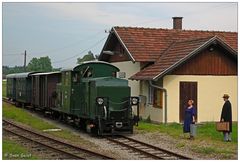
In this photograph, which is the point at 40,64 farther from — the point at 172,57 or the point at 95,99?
the point at 95,99

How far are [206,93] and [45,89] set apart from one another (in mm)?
8261

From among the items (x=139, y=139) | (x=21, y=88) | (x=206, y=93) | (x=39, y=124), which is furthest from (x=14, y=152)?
(x=21, y=88)

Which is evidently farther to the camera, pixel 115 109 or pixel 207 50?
pixel 207 50

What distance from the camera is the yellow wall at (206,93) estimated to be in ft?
68.7

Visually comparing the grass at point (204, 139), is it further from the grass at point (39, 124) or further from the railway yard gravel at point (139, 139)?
the grass at point (39, 124)

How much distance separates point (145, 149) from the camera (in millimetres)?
14094

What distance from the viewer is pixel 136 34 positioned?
83.0ft

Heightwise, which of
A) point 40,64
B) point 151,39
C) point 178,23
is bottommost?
point 151,39

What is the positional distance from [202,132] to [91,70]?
16.2 ft

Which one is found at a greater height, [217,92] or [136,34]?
[136,34]

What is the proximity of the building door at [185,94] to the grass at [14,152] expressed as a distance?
8869 millimetres

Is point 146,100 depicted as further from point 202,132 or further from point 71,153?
point 71,153

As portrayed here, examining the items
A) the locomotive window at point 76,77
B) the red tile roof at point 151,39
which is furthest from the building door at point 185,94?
the locomotive window at point 76,77

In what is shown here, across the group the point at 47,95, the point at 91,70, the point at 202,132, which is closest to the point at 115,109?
the point at 91,70
